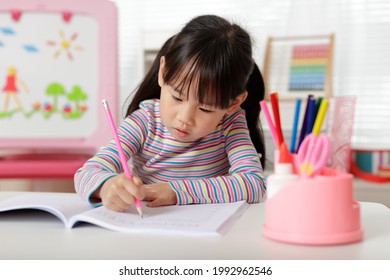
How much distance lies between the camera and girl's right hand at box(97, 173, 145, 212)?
0.72 m

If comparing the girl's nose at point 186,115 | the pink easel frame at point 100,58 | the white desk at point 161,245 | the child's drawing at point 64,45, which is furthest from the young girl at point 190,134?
the child's drawing at point 64,45

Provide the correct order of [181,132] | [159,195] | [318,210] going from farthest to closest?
[181,132] → [159,195] → [318,210]

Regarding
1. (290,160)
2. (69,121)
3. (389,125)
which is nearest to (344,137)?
(290,160)

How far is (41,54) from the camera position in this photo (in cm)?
214

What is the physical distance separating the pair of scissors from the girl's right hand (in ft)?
0.81

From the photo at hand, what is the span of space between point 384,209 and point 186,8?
7.43 ft

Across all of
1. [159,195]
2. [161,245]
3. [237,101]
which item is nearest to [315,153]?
[161,245]

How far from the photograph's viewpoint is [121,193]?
0.73 m

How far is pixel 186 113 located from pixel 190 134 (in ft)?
0.21

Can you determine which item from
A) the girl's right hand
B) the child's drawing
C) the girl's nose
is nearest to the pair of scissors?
the girl's right hand

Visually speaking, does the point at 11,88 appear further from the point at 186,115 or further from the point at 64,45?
the point at 186,115

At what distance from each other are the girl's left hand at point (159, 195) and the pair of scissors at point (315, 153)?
1.01ft

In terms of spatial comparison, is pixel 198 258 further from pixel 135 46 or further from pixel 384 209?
pixel 135 46

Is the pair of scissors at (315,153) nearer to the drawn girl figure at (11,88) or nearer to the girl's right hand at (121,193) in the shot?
the girl's right hand at (121,193)
